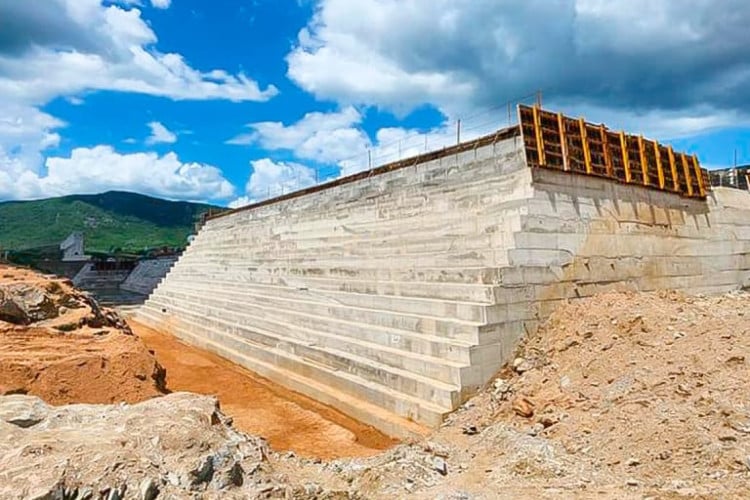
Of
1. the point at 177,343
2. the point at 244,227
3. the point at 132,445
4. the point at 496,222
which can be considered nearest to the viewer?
the point at 132,445

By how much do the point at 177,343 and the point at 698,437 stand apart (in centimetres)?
1624

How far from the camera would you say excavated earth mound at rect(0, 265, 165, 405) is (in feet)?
19.7

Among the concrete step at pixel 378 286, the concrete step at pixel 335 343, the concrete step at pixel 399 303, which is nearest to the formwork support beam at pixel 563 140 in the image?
the concrete step at pixel 378 286

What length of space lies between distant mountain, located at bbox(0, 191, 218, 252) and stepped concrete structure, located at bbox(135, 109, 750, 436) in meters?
87.2

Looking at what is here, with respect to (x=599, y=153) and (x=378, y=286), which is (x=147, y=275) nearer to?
(x=378, y=286)

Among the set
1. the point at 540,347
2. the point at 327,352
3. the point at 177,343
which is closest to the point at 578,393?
the point at 540,347

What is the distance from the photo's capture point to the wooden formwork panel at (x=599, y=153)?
34.7ft

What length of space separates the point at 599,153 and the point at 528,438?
7493mm

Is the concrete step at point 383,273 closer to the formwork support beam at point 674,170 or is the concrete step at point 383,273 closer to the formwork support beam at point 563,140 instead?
the formwork support beam at point 563,140

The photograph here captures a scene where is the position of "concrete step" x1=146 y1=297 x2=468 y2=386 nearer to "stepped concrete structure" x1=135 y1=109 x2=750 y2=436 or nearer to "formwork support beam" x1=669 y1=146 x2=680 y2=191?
"stepped concrete structure" x1=135 y1=109 x2=750 y2=436

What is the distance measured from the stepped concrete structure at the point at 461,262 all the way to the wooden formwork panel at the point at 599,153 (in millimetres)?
44

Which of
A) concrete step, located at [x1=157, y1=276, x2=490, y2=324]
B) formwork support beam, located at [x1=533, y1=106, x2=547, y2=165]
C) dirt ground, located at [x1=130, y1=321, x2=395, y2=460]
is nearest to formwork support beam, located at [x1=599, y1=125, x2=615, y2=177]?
formwork support beam, located at [x1=533, y1=106, x2=547, y2=165]

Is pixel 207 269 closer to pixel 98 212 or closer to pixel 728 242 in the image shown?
pixel 728 242

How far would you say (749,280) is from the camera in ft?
50.2
